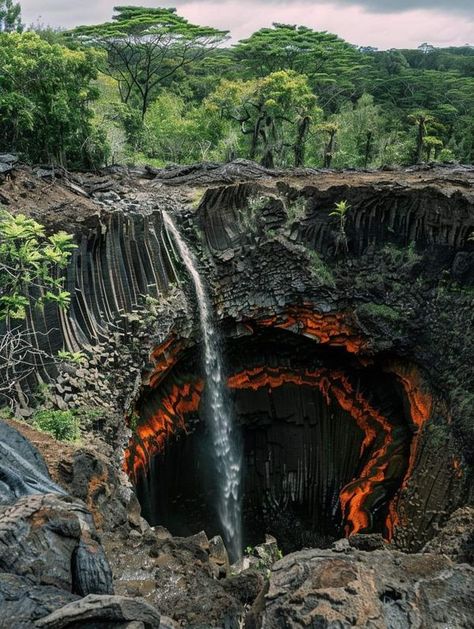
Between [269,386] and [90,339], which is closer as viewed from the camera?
[90,339]

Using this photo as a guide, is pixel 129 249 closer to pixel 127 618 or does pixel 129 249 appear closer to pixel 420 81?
pixel 127 618

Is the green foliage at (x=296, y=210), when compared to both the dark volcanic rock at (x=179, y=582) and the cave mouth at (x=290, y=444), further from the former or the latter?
the dark volcanic rock at (x=179, y=582)

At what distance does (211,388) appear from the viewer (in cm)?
1500

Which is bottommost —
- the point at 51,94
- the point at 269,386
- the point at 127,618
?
the point at 269,386

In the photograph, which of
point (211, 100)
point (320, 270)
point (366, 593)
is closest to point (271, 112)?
point (211, 100)

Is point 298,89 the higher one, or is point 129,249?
point 298,89

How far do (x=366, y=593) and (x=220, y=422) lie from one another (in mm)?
10939

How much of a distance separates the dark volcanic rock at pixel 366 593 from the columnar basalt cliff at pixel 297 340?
24.8 ft

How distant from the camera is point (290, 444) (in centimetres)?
→ 1611

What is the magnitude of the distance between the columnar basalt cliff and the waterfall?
263mm

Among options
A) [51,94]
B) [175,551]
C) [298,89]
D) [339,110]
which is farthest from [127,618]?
[339,110]

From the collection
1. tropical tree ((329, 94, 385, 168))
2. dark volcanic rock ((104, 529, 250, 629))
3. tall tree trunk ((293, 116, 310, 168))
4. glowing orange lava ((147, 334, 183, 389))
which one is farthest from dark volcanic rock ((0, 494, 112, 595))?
tropical tree ((329, 94, 385, 168))

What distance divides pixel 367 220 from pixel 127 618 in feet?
43.0

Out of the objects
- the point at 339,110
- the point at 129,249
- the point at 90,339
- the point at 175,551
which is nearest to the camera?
the point at 175,551
